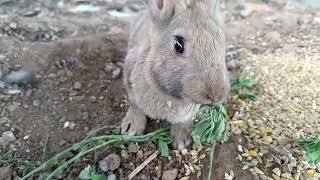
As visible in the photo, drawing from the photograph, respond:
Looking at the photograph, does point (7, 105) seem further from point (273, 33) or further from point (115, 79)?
point (273, 33)

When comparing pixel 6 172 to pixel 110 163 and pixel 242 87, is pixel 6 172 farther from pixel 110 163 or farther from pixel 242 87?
pixel 242 87

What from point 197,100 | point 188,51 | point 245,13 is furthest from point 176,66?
point 245,13

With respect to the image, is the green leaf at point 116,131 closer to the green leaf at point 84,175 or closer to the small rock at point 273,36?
the green leaf at point 84,175

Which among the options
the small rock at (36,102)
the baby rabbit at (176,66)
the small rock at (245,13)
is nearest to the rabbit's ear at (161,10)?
the baby rabbit at (176,66)

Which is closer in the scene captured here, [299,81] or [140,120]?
[140,120]

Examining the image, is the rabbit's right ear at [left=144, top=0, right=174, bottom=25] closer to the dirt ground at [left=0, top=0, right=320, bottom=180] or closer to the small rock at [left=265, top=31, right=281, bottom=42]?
the dirt ground at [left=0, top=0, right=320, bottom=180]

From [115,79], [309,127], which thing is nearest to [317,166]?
[309,127]
